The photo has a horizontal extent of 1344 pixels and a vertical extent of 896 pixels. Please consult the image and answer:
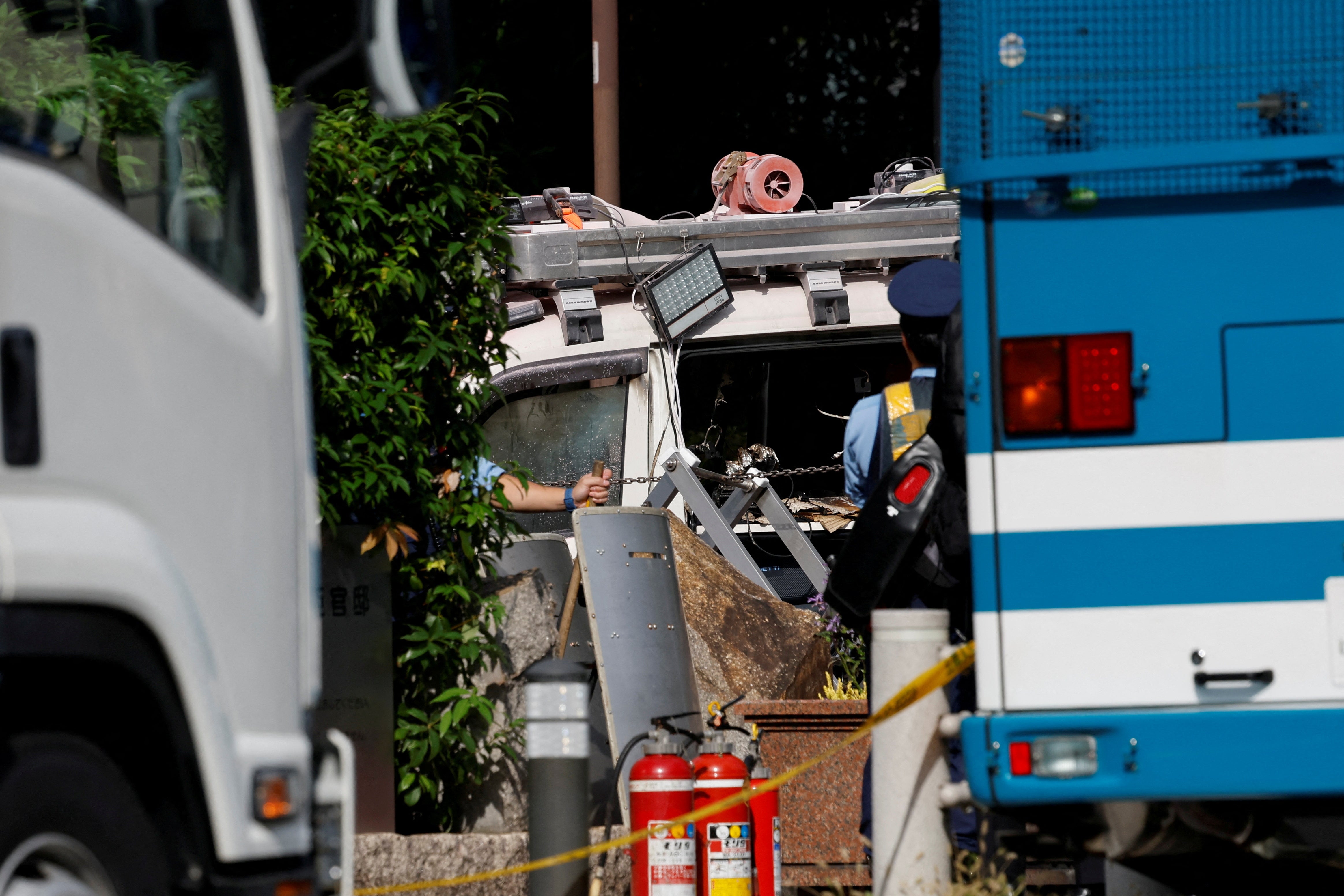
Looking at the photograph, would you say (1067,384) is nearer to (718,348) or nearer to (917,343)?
(917,343)

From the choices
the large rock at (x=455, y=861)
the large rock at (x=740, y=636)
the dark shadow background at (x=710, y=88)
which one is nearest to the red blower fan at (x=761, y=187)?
the large rock at (x=740, y=636)

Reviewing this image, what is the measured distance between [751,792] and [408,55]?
7.96 feet

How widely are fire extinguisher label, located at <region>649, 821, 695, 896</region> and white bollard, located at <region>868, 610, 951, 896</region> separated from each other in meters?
0.69

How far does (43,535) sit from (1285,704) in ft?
8.38

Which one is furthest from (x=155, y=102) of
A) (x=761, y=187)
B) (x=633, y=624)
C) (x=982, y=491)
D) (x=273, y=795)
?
(x=761, y=187)

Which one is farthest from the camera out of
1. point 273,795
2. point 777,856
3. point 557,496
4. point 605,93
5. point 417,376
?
point 605,93

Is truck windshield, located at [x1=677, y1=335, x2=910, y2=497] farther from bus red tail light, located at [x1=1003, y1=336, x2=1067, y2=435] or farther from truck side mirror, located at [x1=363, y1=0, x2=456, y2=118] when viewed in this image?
truck side mirror, located at [x1=363, y1=0, x2=456, y2=118]

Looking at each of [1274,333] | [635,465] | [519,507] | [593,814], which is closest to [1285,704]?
[1274,333]

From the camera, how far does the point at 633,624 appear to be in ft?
21.1

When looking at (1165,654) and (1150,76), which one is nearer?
(1165,654)

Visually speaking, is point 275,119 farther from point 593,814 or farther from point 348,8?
point 348,8

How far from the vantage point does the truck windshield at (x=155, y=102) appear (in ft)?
10.0

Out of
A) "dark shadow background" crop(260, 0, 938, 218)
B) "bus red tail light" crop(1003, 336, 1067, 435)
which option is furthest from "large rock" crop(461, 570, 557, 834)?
"dark shadow background" crop(260, 0, 938, 218)

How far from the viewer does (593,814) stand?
655cm
